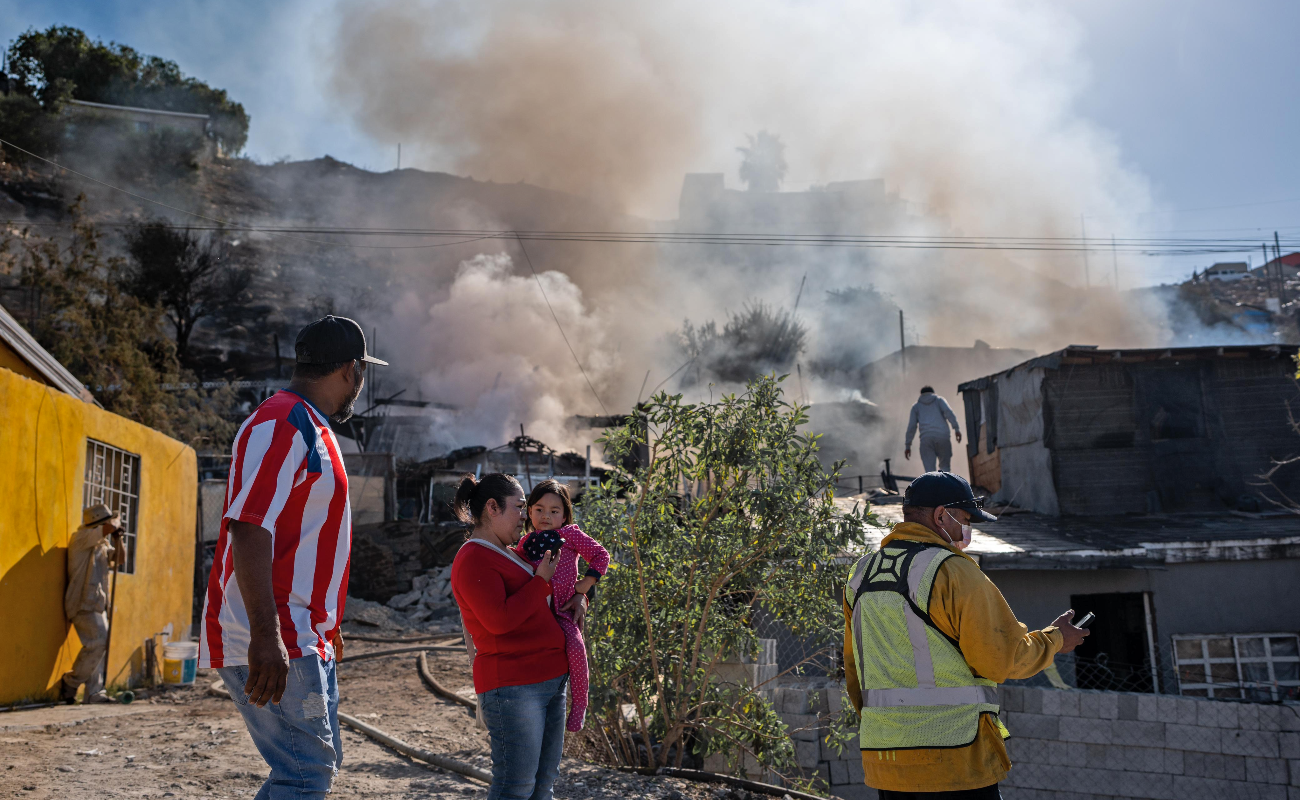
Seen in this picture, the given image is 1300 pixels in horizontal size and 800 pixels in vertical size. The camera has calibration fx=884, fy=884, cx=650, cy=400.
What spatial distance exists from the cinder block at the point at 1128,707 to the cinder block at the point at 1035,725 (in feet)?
1.74

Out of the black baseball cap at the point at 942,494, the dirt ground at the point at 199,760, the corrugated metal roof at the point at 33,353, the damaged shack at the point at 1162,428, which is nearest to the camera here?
the black baseball cap at the point at 942,494

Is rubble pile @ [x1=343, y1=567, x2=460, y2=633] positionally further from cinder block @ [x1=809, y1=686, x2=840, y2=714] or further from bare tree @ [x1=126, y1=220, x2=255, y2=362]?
bare tree @ [x1=126, y1=220, x2=255, y2=362]

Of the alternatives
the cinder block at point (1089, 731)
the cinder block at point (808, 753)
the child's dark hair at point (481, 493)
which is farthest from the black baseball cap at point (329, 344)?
the cinder block at point (1089, 731)

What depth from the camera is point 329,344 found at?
2.39 m

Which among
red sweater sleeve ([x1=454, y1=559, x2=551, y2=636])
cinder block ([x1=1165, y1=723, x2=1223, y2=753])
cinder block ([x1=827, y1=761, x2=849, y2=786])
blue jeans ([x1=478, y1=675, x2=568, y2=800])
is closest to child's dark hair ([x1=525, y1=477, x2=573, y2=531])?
red sweater sleeve ([x1=454, y1=559, x2=551, y2=636])

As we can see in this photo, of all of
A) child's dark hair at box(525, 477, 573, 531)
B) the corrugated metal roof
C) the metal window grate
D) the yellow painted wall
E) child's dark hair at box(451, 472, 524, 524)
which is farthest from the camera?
the corrugated metal roof

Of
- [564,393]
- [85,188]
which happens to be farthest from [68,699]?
[85,188]

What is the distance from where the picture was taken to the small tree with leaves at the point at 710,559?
512cm

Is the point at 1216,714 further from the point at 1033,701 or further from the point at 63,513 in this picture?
the point at 63,513

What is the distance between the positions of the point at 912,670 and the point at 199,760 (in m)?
4.28

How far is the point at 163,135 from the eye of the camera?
47.9 m

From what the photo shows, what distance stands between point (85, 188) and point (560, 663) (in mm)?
52345

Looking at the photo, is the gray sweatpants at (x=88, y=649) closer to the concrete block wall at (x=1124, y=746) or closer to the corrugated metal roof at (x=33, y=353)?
the corrugated metal roof at (x=33, y=353)

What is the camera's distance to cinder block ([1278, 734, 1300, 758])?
7.37m
